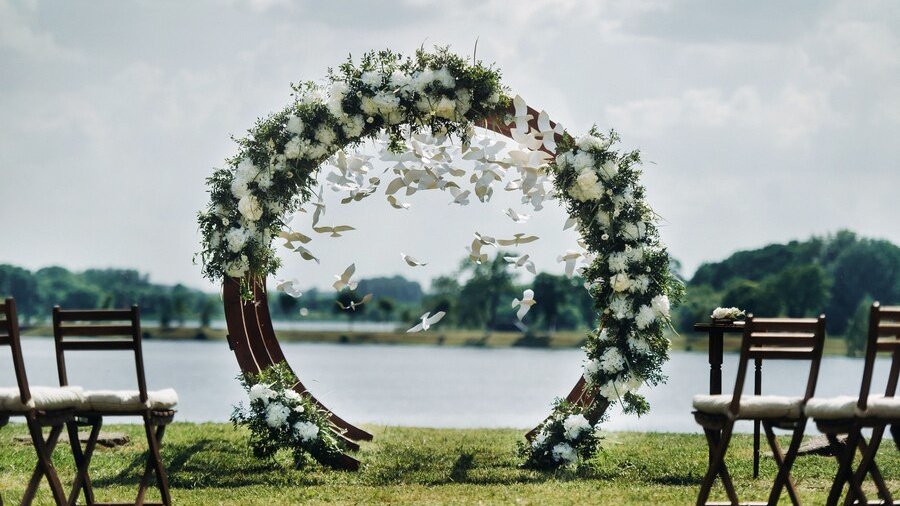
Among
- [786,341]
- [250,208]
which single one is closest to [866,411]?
[786,341]

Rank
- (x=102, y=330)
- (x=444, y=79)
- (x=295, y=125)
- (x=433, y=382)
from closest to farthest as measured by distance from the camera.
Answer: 1. (x=102, y=330)
2. (x=444, y=79)
3. (x=295, y=125)
4. (x=433, y=382)

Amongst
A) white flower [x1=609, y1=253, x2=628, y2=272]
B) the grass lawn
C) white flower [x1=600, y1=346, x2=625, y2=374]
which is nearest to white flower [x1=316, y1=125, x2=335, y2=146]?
white flower [x1=609, y1=253, x2=628, y2=272]

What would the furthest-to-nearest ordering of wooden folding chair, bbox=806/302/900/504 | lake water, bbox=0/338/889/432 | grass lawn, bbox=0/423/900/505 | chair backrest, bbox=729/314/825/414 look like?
lake water, bbox=0/338/889/432, grass lawn, bbox=0/423/900/505, chair backrest, bbox=729/314/825/414, wooden folding chair, bbox=806/302/900/504

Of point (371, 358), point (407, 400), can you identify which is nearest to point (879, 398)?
point (407, 400)

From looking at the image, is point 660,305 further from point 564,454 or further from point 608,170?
point 564,454

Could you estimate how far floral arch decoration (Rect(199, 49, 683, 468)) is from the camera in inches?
360

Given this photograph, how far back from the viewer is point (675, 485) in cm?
831

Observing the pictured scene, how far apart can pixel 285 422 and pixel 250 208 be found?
1.71 meters

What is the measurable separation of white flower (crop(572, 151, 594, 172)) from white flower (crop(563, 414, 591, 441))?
6.42ft

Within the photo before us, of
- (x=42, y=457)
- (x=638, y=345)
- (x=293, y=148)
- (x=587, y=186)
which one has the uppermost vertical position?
(x=293, y=148)

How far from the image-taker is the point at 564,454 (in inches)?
355

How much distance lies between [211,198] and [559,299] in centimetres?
3931

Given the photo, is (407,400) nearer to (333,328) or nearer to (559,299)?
(559,299)

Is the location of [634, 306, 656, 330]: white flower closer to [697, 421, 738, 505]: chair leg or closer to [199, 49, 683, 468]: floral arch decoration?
[199, 49, 683, 468]: floral arch decoration
